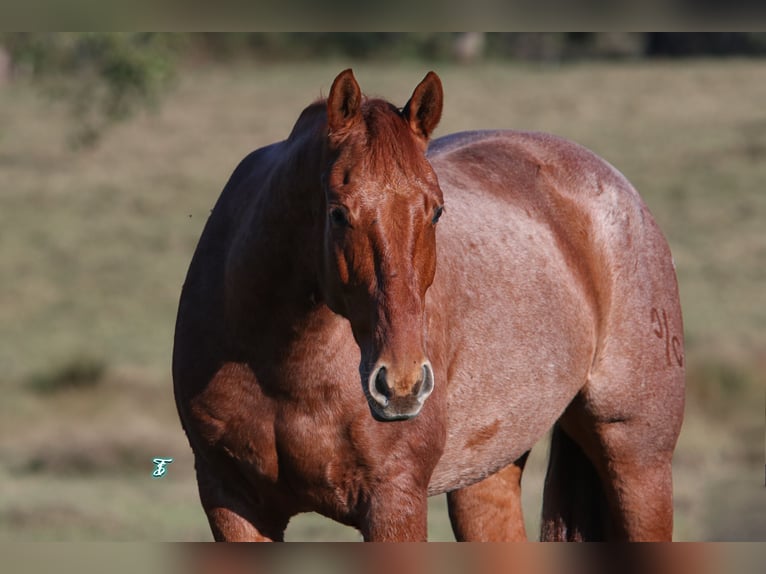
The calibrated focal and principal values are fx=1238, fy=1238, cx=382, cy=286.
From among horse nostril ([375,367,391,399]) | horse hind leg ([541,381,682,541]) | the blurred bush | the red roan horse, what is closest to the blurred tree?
the blurred bush

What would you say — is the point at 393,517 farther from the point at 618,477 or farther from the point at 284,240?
the point at 618,477

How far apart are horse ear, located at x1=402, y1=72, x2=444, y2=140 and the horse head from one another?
0.03 metres

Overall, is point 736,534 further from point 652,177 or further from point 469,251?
point 652,177

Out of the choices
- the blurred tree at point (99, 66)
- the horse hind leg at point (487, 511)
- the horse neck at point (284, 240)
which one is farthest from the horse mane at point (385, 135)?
the blurred tree at point (99, 66)

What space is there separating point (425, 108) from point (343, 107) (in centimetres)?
26

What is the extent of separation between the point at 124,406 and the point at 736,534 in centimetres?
896

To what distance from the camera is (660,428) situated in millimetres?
5320

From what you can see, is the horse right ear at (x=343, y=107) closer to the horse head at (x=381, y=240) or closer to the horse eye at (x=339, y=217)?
the horse head at (x=381, y=240)

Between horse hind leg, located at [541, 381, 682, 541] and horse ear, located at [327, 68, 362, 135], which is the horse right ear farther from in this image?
horse hind leg, located at [541, 381, 682, 541]

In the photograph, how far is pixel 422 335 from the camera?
10.7ft

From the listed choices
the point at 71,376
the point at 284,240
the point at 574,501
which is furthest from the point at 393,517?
the point at 71,376

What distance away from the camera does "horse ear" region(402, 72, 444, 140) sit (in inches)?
140

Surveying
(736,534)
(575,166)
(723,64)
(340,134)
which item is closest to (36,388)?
(736,534)

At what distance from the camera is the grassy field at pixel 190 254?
38.8 feet
